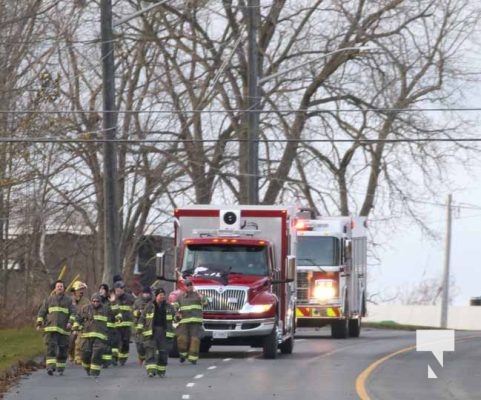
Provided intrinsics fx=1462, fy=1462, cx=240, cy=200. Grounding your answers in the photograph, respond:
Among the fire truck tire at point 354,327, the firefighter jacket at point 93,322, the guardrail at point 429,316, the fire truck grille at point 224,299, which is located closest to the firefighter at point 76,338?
the firefighter jacket at point 93,322

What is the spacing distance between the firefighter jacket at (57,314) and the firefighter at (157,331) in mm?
1276

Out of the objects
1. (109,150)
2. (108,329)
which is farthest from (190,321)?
(109,150)

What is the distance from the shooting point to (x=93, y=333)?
25.1m

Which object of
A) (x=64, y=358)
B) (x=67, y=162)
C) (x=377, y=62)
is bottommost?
(x=64, y=358)

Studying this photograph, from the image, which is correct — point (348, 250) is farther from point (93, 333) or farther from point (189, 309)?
point (93, 333)

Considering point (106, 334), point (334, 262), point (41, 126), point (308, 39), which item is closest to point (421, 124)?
point (308, 39)

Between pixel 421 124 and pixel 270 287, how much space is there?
16.2 m

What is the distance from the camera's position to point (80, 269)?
185ft

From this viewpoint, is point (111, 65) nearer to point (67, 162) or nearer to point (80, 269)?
Answer: point (67, 162)

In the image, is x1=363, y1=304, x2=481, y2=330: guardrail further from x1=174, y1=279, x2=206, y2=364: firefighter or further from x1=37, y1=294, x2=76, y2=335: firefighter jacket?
x1=37, y1=294, x2=76, y2=335: firefighter jacket

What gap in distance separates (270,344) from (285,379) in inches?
195

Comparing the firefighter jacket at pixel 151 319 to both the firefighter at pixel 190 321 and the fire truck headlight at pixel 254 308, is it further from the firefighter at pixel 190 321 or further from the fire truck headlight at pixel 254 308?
the fire truck headlight at pixel 254 308

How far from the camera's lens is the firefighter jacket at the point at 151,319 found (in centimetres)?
2536

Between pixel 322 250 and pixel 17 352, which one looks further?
pixel 322 250
